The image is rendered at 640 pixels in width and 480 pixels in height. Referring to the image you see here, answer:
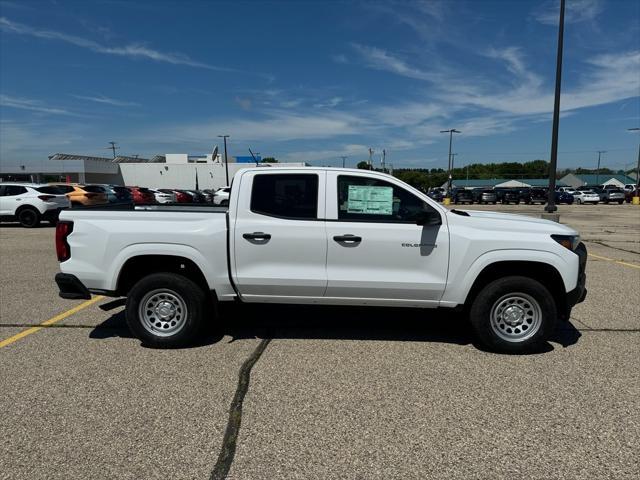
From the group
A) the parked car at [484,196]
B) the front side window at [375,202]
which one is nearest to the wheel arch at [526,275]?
the front side window at [375,202]

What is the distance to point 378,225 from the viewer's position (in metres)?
4.54

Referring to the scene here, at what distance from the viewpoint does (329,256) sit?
456 cm

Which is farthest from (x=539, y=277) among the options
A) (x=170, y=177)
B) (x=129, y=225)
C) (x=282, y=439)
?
(x=170, y=177)

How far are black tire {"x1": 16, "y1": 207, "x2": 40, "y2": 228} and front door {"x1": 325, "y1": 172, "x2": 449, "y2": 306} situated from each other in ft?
53.1

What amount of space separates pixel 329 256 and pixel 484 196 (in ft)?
145

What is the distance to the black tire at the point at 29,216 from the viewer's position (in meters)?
16.9

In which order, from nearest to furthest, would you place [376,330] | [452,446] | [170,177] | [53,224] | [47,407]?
[452,446]
[47,407]
[376,330]
[53,224]
[170,177]

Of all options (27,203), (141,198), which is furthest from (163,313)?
(27,203)

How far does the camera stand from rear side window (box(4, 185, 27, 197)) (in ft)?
56.0

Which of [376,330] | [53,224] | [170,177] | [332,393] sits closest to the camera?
[332,393]

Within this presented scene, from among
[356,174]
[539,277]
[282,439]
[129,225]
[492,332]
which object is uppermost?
[356,174]

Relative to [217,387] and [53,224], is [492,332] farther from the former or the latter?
[53,224]

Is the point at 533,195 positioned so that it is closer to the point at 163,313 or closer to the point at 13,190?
the point at 13,190

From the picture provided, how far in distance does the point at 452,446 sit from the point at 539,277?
7.85 ft
